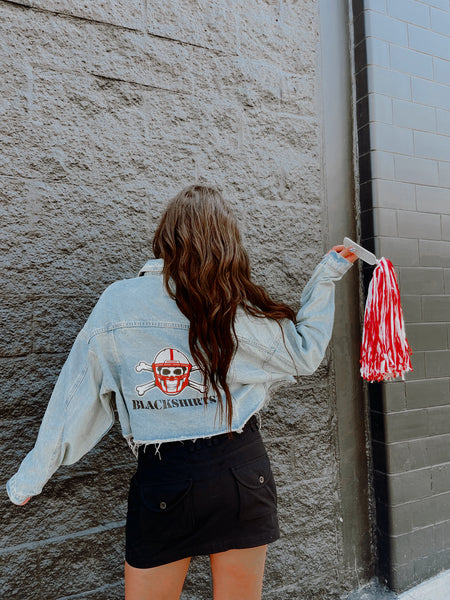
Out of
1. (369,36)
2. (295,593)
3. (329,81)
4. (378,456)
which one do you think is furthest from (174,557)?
(369,36)

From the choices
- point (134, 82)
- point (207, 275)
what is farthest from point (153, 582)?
point (134, 82)

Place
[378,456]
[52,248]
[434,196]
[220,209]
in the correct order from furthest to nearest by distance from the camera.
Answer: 1. [434,196]
2. [378,456]
3. [52,248]
4. [220,209]

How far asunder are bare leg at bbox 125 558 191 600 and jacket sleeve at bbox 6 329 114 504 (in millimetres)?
420

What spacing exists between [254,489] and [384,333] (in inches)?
34.8

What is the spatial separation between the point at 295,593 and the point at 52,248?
2.17 m

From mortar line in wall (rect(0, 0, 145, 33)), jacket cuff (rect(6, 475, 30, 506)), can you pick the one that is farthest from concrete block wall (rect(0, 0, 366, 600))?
jacket cuff (rect(6, 475, 30, 506))

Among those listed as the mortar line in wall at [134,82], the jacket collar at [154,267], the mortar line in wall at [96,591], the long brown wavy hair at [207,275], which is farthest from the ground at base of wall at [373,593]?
the mortar line in wall at [134,82]

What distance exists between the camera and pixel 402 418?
2.54 m

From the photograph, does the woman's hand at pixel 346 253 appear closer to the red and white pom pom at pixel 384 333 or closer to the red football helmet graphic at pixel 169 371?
the red and white pom pom at pixel 384 333

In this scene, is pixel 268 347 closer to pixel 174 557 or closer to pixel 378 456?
pixel 174 557

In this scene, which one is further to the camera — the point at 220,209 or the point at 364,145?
the point at 364,145

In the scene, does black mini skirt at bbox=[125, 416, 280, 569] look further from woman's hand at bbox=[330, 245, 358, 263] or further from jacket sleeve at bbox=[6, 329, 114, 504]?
woman's hand at bbox=[330, 245, 358, 263]

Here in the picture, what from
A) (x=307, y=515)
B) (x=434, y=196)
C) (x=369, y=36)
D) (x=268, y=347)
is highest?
(x=369, y=36)

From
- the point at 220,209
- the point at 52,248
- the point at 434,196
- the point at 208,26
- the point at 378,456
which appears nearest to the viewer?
the point at 220,209
